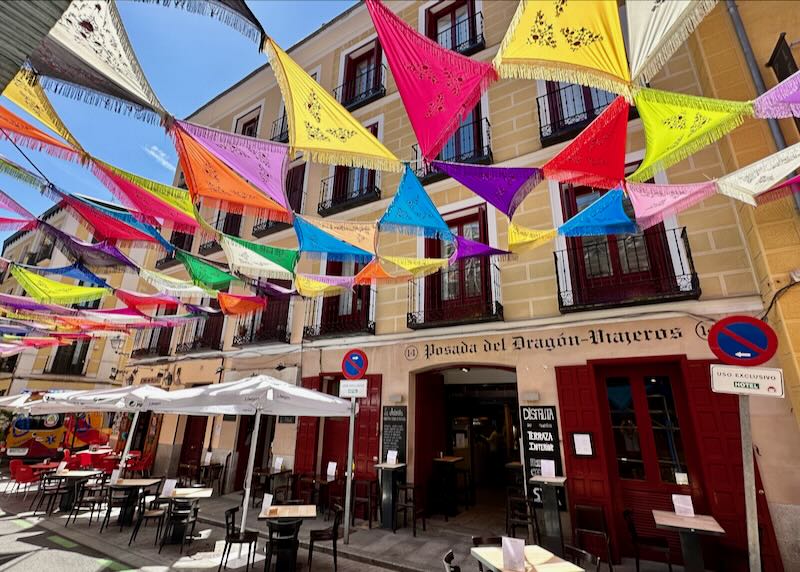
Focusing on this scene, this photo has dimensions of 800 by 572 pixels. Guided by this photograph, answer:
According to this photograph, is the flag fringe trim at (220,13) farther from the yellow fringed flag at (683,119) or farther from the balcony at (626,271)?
the balcony at (626,271)

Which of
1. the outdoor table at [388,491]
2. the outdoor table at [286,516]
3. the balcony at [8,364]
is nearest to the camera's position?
the outdoor table at [286,516]

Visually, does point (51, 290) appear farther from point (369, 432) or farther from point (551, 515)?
point (551, 515)

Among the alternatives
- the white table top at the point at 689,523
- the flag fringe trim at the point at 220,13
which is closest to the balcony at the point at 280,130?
the flag fringe trim at the point at 220,13

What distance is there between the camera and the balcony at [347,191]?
405 inches

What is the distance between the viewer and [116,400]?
862cm

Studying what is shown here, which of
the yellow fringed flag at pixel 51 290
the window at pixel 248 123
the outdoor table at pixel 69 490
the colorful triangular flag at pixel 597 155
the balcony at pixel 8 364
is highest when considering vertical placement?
the window at pixel 248 123

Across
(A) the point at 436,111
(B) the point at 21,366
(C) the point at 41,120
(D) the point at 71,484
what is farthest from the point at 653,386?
(B) the point at 21,366

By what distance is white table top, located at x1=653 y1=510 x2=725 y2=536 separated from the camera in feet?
14.6

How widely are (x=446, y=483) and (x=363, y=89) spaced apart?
1163 cm

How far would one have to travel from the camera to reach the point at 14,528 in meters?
7.18

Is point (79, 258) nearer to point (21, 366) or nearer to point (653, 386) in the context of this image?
point (653, 386)

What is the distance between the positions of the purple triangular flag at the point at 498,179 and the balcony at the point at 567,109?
3781 millimetres

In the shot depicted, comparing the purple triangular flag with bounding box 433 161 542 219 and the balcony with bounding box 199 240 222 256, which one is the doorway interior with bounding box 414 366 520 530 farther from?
the balcony with bounding box 199 240 222 256

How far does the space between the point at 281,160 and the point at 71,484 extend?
9935mm
